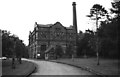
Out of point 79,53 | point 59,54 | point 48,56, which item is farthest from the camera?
point 79,53

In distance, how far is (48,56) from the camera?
8419cm

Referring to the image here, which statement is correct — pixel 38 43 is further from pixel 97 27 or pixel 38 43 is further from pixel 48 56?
pixel 97 27

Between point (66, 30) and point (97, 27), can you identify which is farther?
point (66, 30)

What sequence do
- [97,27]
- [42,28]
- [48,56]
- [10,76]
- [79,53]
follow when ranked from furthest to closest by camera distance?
[42,28], [79,53], [48,56], [97,27], [10,76]

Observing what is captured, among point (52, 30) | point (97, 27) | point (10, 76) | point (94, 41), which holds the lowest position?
point (10, 76)

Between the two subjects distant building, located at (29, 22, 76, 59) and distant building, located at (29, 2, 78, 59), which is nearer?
distant building, located at (29, 2, 78, 59)

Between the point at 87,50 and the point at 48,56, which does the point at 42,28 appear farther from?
the point at 87,50

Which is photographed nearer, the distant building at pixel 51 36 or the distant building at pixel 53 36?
the distant building at pixel 53 36

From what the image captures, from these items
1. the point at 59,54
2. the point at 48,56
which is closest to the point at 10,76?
the point at 59,54

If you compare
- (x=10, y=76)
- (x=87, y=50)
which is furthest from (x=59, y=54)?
(x=10, y=76)

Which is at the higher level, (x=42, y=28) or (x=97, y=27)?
(x=42, y=28)

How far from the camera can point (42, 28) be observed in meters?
101

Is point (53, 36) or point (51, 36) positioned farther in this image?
point (53, 36)

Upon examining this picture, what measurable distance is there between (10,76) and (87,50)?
62364 mm
